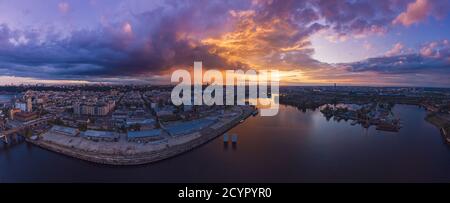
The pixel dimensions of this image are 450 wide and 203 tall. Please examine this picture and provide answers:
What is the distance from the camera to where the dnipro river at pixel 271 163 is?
3.00 metres

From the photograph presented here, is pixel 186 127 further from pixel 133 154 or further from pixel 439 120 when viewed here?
pixel 439 120

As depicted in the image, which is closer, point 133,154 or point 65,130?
point 133,154

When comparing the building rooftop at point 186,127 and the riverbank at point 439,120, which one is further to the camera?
the riverbank at point 439,120

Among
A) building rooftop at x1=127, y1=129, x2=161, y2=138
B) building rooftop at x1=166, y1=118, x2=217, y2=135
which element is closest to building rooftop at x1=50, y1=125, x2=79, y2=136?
building rooftop at x1=127, y1=129, x2=161, y2=138

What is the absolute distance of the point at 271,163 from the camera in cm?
339

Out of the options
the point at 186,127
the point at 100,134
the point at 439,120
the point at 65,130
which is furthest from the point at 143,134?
the point at 439,120

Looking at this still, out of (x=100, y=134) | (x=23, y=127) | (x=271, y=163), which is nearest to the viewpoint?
(x=271, y=163)

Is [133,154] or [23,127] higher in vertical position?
[23,127]

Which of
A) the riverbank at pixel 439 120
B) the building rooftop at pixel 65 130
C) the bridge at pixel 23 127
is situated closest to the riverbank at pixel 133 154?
the building rooftop at pixel 65 130

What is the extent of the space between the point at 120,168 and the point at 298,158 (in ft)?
9.70

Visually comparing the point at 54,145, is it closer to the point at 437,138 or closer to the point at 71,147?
the point at 71,147

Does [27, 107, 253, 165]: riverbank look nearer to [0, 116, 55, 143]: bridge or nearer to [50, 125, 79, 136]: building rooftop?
[50, 125, 79, 136]: building rooftop

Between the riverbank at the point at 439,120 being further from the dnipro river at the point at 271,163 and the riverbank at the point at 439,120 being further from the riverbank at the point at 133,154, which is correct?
the riverbank at the point at 133,154

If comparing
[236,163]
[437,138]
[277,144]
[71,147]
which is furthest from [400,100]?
[71,147]
